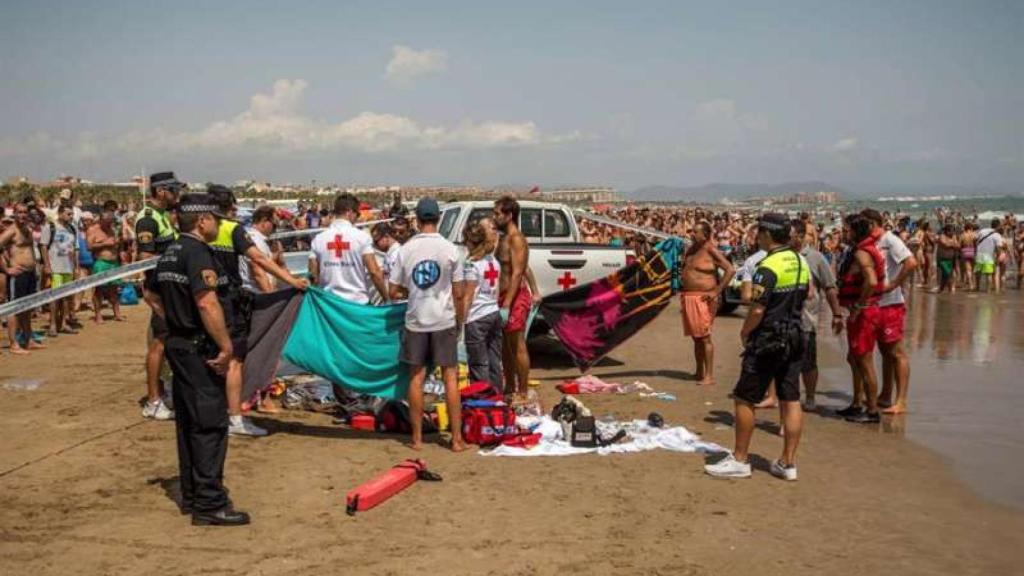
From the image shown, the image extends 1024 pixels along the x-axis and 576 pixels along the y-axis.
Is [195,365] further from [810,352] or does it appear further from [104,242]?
[104,242]

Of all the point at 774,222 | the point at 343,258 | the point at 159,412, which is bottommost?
the point at 159,412

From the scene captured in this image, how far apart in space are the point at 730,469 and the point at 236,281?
4.29 meters

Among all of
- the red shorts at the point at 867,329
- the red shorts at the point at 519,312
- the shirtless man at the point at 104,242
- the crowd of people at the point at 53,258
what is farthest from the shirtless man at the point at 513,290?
the shirtless man at the point at 104,242

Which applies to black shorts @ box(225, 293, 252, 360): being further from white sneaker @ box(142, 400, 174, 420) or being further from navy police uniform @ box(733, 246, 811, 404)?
navy police uniform @ box(733, 246, 811, 404)

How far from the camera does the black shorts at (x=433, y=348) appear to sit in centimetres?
745

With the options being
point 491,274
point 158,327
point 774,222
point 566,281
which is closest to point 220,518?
point 158,327

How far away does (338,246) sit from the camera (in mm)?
8523

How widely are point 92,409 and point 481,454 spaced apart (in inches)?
167

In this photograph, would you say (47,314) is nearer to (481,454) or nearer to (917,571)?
(481,454)

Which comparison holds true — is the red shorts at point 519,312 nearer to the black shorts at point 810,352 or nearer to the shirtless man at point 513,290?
the shirtless man at point 513,290

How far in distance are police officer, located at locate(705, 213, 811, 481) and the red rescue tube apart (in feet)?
7.48

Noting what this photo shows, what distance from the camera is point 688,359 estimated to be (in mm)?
12531

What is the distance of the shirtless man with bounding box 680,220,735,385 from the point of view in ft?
34.0

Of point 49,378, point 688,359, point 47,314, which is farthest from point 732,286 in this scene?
point 47,314
